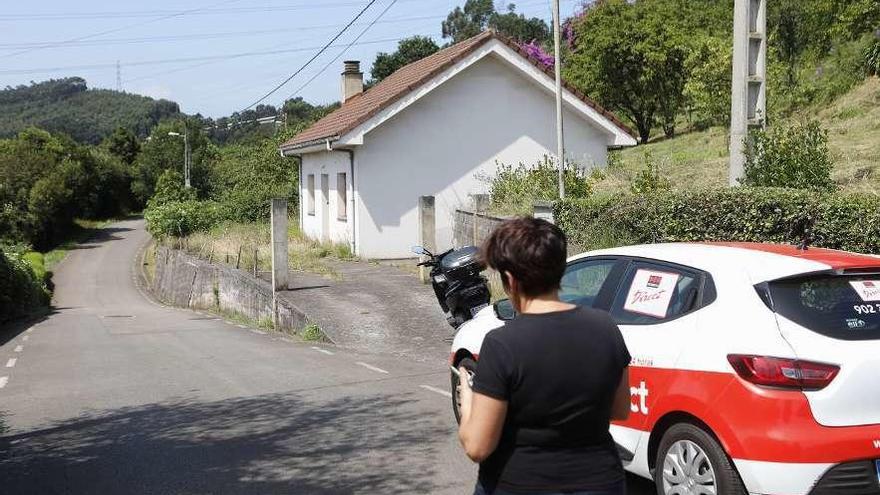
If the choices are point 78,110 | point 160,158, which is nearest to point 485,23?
point 160,158

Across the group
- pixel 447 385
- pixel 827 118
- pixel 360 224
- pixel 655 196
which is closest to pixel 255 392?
pixel 447 385

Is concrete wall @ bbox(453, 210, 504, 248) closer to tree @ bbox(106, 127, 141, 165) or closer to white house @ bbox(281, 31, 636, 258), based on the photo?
white house @ bbox(281, 31, 636, 258)

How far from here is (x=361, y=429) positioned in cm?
758

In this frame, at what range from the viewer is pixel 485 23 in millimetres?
113562

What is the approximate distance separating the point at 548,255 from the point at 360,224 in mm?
19789

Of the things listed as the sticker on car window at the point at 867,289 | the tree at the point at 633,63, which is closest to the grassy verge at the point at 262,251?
the sticker on car window at the point at 867,289

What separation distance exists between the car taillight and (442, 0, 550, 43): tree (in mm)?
94914

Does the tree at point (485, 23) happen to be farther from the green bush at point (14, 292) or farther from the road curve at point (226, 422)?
the road curve at point (226, 422)

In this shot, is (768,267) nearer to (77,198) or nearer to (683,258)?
(683,258)

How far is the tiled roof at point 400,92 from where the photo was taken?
21.8 meters

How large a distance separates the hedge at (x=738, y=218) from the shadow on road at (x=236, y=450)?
4.28 m

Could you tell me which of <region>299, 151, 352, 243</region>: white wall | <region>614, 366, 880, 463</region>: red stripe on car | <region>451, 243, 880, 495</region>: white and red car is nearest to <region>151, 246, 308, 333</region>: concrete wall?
<region>299, 151, 352, 243</region>: white wall

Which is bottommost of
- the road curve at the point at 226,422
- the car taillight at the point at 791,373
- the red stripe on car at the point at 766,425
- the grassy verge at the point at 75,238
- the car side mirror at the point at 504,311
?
the grassy verge at the point at 75,238

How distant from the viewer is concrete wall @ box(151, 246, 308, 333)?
16859 mm
